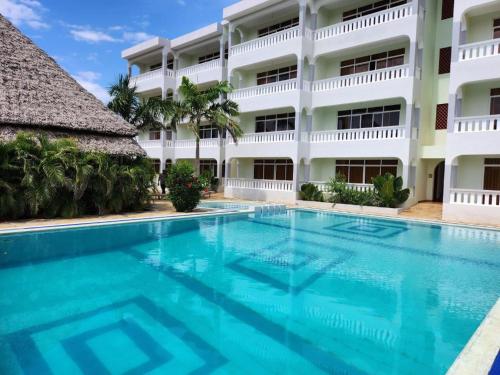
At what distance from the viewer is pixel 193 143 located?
26.4 m

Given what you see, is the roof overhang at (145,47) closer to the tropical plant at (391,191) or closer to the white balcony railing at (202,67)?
the white balcony railing at (202,67)

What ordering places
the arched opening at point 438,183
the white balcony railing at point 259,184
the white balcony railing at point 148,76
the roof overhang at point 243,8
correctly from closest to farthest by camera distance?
the arched opening at point 438,183, the white balcony railing at point 259,184, the roof overhang at point 243,8, the white balcony railing at point 148,76

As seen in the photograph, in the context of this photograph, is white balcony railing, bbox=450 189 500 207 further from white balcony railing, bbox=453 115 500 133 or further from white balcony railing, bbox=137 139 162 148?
white balcony railing, bbox=137 139 162 148

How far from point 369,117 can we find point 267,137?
19.0ft

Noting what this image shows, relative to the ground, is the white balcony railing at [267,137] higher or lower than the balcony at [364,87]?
lower

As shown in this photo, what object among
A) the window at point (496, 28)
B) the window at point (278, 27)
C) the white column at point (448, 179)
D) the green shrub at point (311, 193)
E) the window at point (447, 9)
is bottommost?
the green shrub at point (311, 193)

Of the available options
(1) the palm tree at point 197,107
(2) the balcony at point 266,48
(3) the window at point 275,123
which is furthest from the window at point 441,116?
(1) the palm tree at point 197,107

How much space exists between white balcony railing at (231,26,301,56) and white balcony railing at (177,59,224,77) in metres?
2.05

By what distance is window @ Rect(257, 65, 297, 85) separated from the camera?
868 inches

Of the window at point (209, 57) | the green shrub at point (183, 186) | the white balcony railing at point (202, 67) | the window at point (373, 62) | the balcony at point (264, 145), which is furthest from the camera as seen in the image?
the window at point (209, 57)

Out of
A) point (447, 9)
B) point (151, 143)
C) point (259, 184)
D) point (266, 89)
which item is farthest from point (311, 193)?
point (151, 143)

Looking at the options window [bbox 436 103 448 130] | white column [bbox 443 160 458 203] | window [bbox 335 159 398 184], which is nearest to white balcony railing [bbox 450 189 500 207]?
white column [bbox 443 160 458 203]

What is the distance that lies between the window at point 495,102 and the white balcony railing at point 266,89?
9.31 meters

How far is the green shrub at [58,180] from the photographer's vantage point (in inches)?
479
